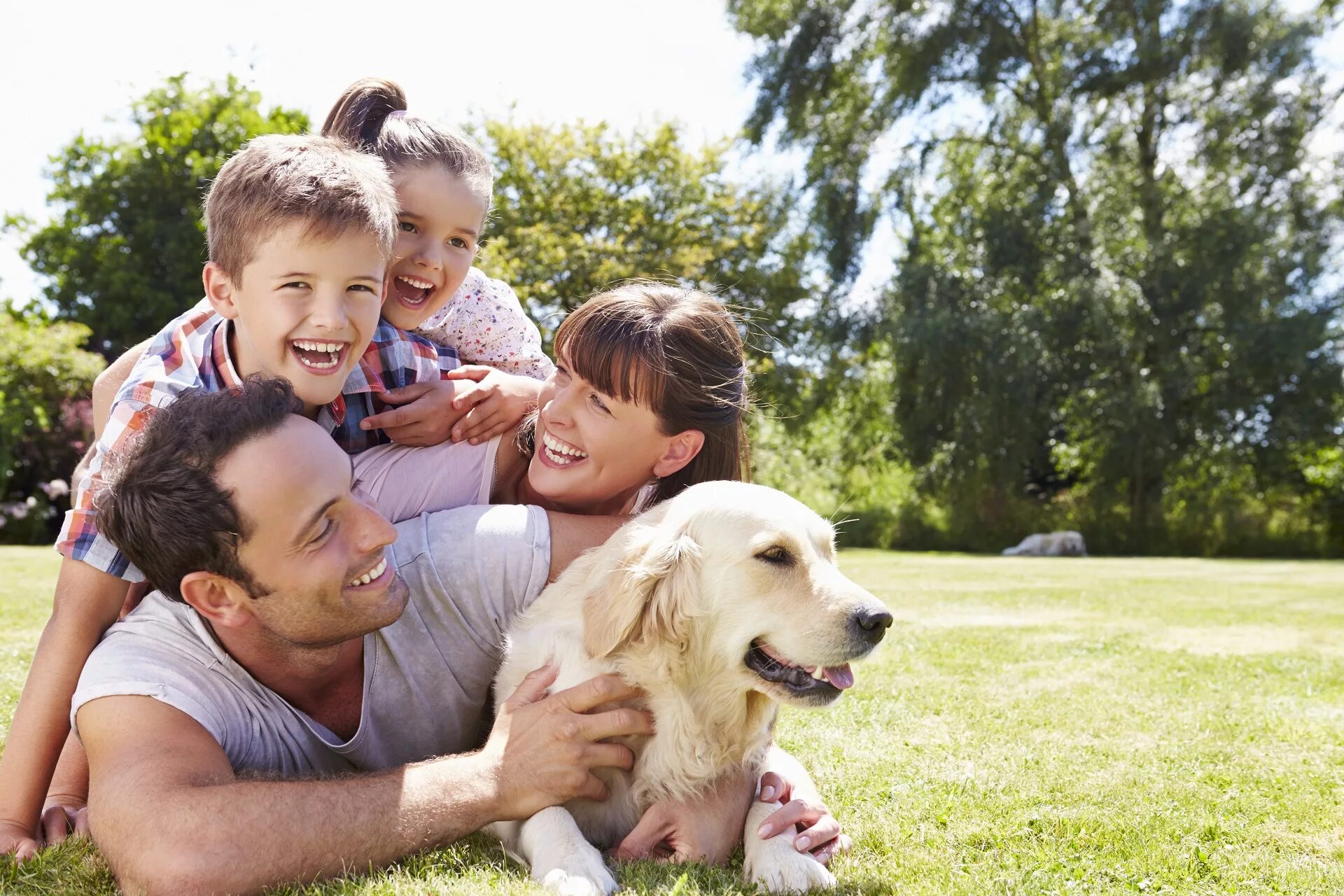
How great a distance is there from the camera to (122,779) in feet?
8.52

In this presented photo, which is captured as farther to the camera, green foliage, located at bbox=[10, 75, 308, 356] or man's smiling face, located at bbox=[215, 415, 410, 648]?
green foliage, located at bbox=[10, 75, 308, 356]

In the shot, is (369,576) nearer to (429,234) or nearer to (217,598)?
(217,598)

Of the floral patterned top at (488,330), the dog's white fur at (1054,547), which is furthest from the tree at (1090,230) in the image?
the floral patterned top at (488,330)

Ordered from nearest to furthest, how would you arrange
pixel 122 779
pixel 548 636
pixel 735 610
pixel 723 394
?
pixel 122 779 → pixel 735 610 → pixel 548 636 → pixel 723 394

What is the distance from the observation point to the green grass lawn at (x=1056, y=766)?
2.87 m

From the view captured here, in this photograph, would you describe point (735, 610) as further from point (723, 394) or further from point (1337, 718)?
point (1337, 718)

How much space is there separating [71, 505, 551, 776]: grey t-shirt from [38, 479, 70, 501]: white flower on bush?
19.8 meters

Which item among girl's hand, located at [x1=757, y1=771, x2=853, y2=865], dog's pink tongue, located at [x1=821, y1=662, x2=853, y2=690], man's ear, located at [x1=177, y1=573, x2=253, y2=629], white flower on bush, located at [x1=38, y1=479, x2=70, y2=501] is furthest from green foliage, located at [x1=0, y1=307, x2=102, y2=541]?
dog's pink tongue, located at [x1=821, y1=662, x2=853, y2=690]

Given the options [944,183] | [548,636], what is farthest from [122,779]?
[944,183]

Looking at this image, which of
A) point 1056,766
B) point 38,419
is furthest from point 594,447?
point 38,419

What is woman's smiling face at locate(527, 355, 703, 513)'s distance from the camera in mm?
3705

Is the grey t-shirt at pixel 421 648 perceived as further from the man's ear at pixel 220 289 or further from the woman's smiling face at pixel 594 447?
the man's ear at pixel 220 289

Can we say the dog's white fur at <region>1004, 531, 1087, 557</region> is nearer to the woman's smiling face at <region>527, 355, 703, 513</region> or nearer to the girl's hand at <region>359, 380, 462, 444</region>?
the woman's smiling face at <region>527, 355, 703, 513</region>

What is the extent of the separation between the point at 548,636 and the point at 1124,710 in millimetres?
3875
